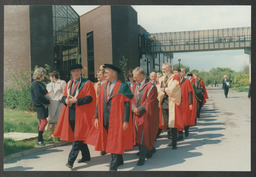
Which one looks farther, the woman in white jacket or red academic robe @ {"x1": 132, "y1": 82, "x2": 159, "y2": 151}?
the woman in white jacket

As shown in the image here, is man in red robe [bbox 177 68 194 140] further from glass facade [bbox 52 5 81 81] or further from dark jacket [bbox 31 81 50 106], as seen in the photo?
glass facade [bbox 52 5 81 81]

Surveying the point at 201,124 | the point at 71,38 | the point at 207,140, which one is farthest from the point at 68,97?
the point at 71,38

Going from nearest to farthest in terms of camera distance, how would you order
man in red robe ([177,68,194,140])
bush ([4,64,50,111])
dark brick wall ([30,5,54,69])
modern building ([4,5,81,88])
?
man in red robe ([177,68,194,140]) < bush ([4,64,50,111]) < modern building ([4,5,81,88]) < dark brick wall ([30,5,54,69])

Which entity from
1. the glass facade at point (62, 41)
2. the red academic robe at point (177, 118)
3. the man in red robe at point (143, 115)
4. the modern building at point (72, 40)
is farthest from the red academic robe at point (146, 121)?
the glass facade at point (62, 41)

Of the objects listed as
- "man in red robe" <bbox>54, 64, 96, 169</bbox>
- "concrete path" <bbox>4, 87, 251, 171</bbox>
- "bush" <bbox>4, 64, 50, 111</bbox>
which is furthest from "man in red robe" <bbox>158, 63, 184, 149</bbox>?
"bush" <bbox>4, 64, 50, 111</bbox>

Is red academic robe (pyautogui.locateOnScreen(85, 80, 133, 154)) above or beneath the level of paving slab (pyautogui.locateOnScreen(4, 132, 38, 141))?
above

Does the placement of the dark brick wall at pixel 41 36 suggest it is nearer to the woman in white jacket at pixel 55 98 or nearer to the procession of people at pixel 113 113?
the woman in white jacket at pixel 55 98

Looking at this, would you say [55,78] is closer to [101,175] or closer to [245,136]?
[101,175]

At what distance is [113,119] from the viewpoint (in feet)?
13.8

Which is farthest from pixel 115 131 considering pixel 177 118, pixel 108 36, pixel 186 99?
pixel 108 36

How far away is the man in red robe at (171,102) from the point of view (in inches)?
225

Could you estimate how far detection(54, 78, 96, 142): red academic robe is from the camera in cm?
455

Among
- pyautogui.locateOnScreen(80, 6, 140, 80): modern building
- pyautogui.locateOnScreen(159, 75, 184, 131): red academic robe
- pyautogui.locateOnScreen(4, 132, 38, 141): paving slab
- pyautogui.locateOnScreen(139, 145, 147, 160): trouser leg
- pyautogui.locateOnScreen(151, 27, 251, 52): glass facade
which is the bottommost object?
pyautogui.locateOnScreen(4, 132, 38, 141): paving slab

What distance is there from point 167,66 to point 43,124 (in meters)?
3.41
